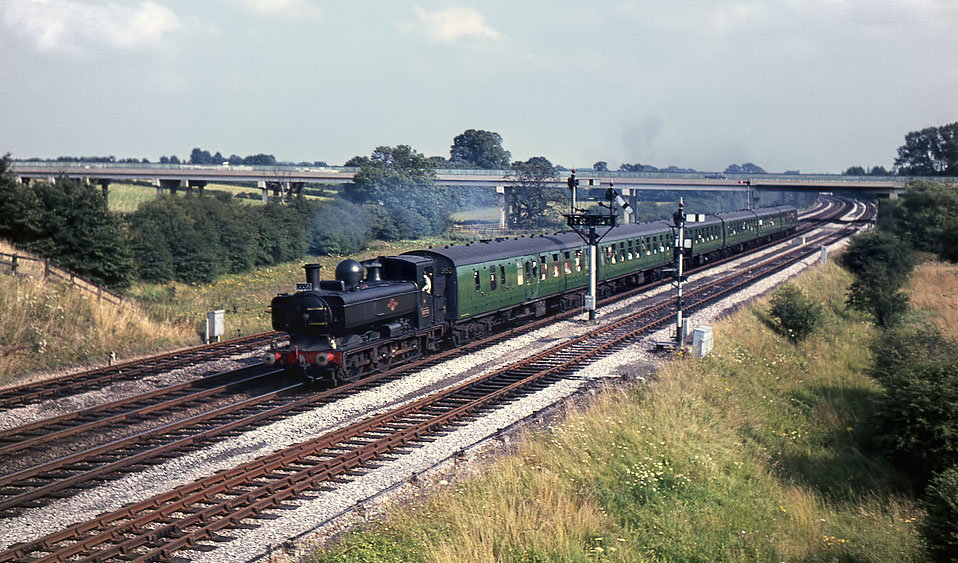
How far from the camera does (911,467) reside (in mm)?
17141

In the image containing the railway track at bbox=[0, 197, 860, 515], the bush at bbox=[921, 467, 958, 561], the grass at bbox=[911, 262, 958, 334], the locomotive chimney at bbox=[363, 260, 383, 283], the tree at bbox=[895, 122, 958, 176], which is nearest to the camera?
the bush at bbox=[921, 467, 958, 561]

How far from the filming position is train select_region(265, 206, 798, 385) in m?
18.4

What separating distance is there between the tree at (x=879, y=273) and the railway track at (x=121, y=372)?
995 inches

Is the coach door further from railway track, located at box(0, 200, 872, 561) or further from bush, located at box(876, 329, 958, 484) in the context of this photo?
bush, located at box(876, 329, 958, 484)

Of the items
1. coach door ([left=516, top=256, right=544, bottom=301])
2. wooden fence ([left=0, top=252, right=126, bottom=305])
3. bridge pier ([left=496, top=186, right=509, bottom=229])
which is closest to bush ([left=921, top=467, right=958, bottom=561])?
coach door ([left=516, top=256, right=544, bottom=301])

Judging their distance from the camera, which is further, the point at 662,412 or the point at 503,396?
the point at 503,396

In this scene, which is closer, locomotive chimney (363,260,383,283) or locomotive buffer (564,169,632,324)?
locomotive chimney (363,260,383,283)

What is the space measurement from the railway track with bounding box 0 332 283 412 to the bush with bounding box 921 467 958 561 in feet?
58.2

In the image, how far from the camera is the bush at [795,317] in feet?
93.4

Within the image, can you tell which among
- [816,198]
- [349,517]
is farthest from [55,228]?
[816,198]

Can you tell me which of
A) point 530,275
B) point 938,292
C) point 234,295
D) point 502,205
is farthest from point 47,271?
point 502,205

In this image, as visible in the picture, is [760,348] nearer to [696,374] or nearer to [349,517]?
[696,374]

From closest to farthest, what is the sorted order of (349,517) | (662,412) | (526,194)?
(349,517), (662,412), (526,194)

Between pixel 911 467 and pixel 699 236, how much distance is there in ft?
88.4
